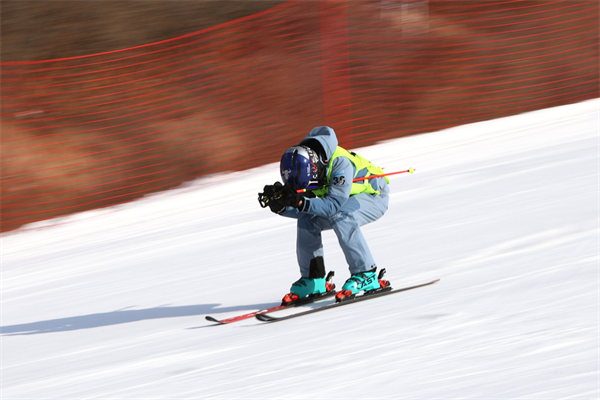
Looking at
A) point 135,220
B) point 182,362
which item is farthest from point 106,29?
point 182,362

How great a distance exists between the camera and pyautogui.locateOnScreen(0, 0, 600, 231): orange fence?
9.84 meters

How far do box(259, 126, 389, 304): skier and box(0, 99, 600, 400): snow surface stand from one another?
327 mm

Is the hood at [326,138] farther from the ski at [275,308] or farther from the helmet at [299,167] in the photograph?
the ski at [275,308]

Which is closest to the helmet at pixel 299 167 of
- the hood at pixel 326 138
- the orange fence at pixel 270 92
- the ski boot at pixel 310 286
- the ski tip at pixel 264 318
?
the hood at pixel 326 138

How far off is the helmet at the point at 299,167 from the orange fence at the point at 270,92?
5343mm

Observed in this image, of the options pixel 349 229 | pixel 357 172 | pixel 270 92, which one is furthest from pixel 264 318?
pixel 270 92

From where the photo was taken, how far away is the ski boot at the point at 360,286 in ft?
15.1

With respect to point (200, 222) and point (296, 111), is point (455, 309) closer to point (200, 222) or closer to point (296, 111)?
point (200, 222)

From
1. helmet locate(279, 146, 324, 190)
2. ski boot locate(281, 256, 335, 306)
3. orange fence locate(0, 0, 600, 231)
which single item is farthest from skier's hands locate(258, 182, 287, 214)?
orange fence locate(0, 0, 600, 231)

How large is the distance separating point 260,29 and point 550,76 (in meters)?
4.45

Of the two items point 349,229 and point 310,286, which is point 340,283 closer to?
point 310,286

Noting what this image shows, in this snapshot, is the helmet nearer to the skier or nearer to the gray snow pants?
the skier

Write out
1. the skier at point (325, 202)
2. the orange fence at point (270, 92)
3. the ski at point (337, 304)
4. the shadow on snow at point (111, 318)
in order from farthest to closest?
the orange fence at point (270, 92) → the shadow on snow at point (111, 318) → the ski at point (337, 304) → the skier at point (325, 202)

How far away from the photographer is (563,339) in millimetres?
3697
